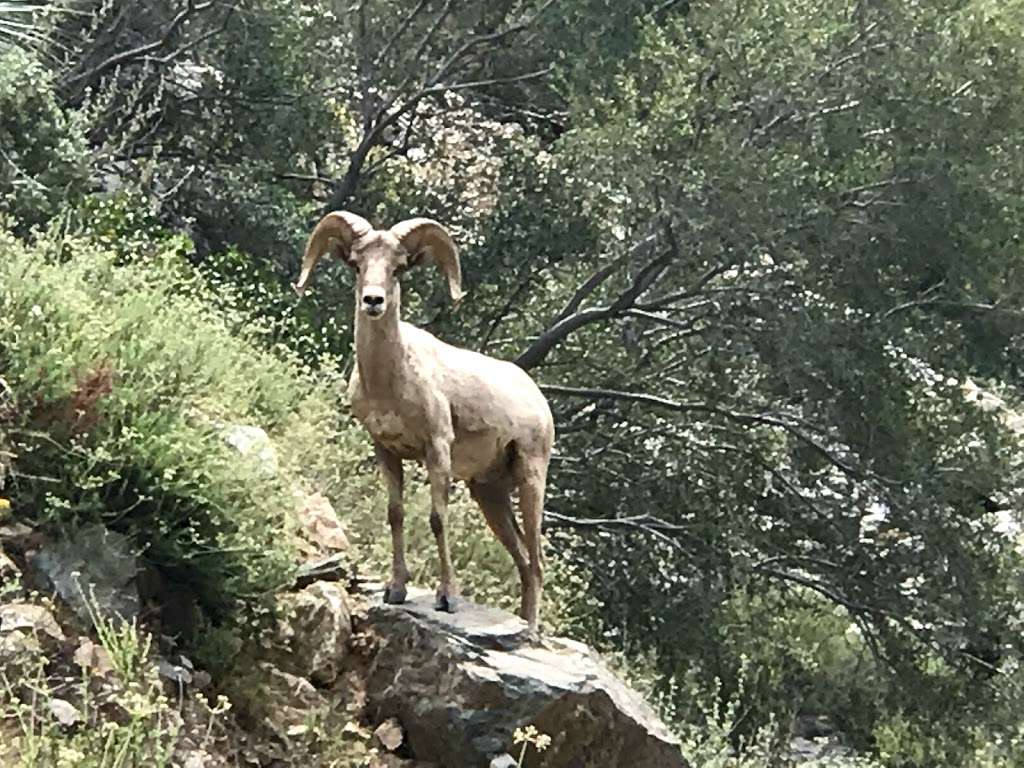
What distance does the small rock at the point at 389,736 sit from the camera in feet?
16.5

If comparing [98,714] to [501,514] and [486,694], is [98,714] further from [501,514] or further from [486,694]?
[501,514]

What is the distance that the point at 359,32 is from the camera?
10.4 metres

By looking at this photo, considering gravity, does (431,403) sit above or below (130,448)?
above

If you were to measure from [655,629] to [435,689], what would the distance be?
17.0ft

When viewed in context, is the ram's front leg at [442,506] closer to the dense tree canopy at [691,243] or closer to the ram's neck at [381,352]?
the ram's neck at [381,352]

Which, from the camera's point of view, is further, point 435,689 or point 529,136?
point 529,136

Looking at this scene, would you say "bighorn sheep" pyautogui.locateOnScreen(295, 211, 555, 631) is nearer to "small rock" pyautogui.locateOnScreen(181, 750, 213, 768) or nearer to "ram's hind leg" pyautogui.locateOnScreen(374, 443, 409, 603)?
"ram's hind leg" pyautogui.locateOnScreen(374, 443, 409, 603)

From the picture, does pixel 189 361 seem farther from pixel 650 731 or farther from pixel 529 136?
pixel 529 136

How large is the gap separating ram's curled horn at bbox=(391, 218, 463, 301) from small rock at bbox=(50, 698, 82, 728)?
1853mm

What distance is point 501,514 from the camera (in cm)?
579

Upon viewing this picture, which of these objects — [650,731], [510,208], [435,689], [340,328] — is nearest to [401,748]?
[435,689]

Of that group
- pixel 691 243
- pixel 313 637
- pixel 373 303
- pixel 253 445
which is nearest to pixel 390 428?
pixel 373 303

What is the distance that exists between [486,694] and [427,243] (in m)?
1.57

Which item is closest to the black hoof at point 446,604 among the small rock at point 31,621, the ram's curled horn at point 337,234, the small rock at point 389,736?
the small rock at point 389,736
